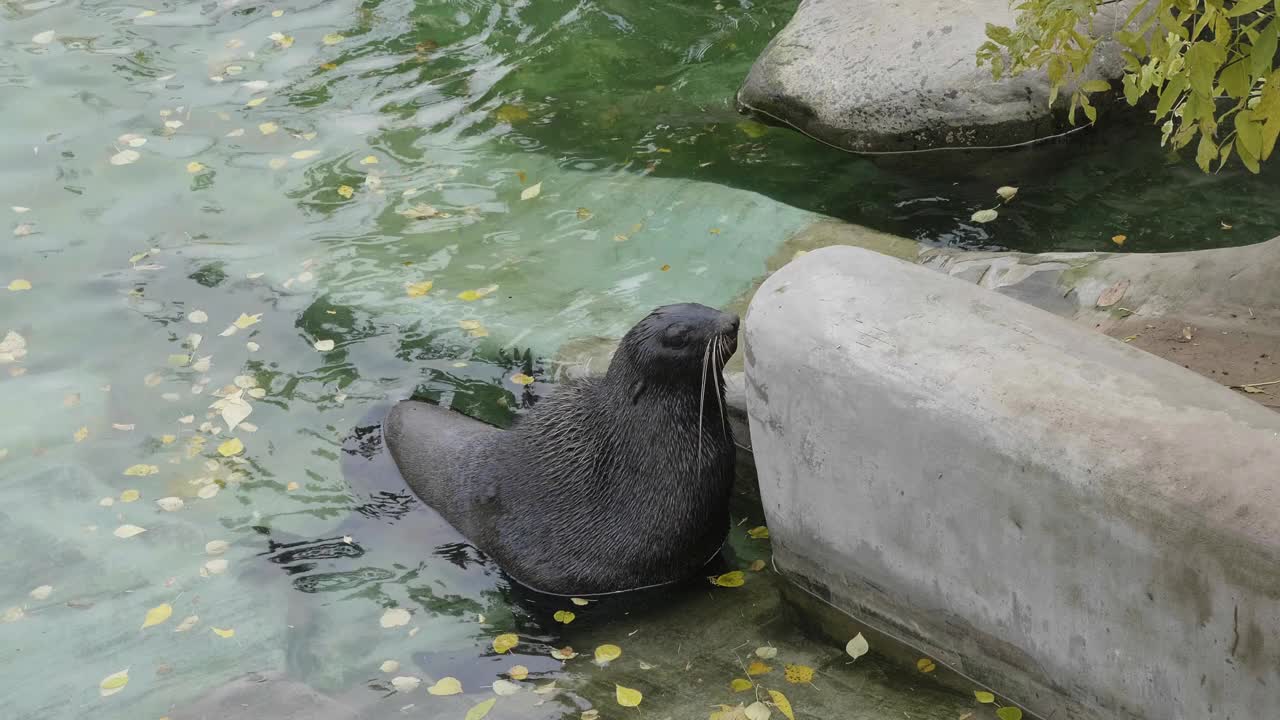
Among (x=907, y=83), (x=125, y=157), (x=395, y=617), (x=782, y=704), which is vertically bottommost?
(x=395, y=617)

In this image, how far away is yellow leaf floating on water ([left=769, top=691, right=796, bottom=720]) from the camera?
4.88 metres

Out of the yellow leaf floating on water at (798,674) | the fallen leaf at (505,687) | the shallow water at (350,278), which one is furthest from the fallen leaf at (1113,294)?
the fallen leaf at (505,687)

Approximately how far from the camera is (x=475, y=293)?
8.19 metres

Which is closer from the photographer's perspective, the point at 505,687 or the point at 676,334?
the point at 505,687

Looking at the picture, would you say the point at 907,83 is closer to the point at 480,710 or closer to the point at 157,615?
the point at 480,710

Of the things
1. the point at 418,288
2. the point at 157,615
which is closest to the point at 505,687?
the point at 157,615

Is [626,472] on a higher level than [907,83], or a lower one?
lower

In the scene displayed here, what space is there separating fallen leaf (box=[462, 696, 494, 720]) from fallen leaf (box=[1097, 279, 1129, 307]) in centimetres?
398

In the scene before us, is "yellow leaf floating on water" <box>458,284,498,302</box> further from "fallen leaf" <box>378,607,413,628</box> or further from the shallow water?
"fallen leaf" <box>378,607,413,628</box>

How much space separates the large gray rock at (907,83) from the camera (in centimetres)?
939

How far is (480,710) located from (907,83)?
6445 millimetres

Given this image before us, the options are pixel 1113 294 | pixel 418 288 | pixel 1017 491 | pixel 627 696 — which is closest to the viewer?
pixel 1017 491

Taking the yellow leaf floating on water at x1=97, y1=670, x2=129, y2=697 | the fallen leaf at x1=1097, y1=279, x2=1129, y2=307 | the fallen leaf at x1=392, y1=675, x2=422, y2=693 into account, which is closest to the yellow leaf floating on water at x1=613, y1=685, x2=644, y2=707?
the fallen leaf at x1=392, y1=675, x2=422, y2=693

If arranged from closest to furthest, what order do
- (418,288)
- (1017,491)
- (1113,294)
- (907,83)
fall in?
(1017,491) → (1113,294) → (418,288) → (907,83)
